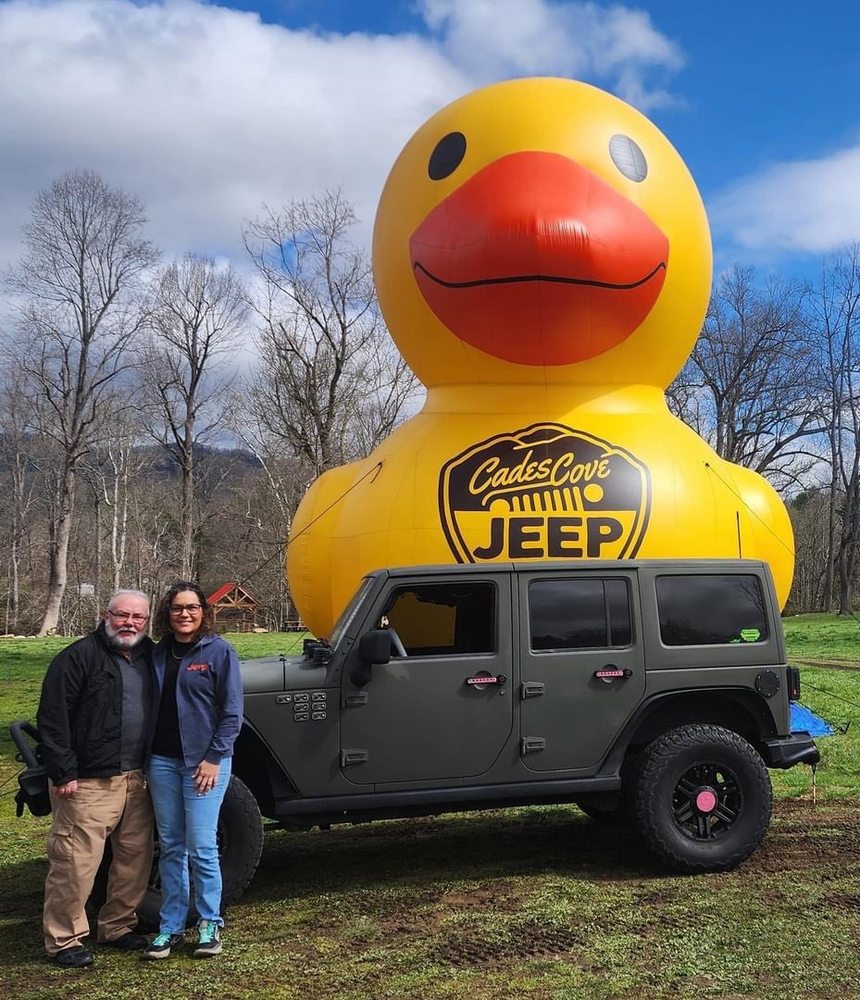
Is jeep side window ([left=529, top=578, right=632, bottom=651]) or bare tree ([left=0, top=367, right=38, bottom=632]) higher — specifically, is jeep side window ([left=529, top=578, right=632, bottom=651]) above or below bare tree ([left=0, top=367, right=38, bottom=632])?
below

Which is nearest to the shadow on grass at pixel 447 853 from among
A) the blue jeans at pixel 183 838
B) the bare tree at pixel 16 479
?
the blue jeans at pixel 183 838

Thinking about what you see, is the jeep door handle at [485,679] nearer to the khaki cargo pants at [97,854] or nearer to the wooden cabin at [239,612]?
the khaki cargo pants at [97,854]

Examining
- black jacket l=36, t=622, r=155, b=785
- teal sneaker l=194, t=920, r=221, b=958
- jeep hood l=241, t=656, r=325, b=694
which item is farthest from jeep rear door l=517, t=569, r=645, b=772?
black jacket l=36, t=622, r=155, b=785

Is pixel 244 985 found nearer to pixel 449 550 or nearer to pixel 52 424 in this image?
pixel 449 550

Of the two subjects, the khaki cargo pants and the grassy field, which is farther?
the khaki cargo pants

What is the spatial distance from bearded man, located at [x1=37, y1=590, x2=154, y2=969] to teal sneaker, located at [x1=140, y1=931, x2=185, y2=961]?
112 mm

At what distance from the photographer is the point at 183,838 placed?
393 cm

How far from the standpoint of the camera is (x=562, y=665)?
4660mm

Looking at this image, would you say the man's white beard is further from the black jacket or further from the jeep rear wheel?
the jeep rear wheel

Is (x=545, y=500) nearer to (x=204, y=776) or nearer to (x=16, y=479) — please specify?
(x=204, y=776)

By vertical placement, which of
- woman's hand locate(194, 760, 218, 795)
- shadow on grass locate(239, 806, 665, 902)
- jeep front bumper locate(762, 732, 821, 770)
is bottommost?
shadow on grass locate(239, 806, 665, 902)

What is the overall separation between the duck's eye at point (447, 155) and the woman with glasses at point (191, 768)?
172 inches

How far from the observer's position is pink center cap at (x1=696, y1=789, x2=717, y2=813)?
15.5ft

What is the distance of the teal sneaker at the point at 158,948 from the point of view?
12.2 feet
